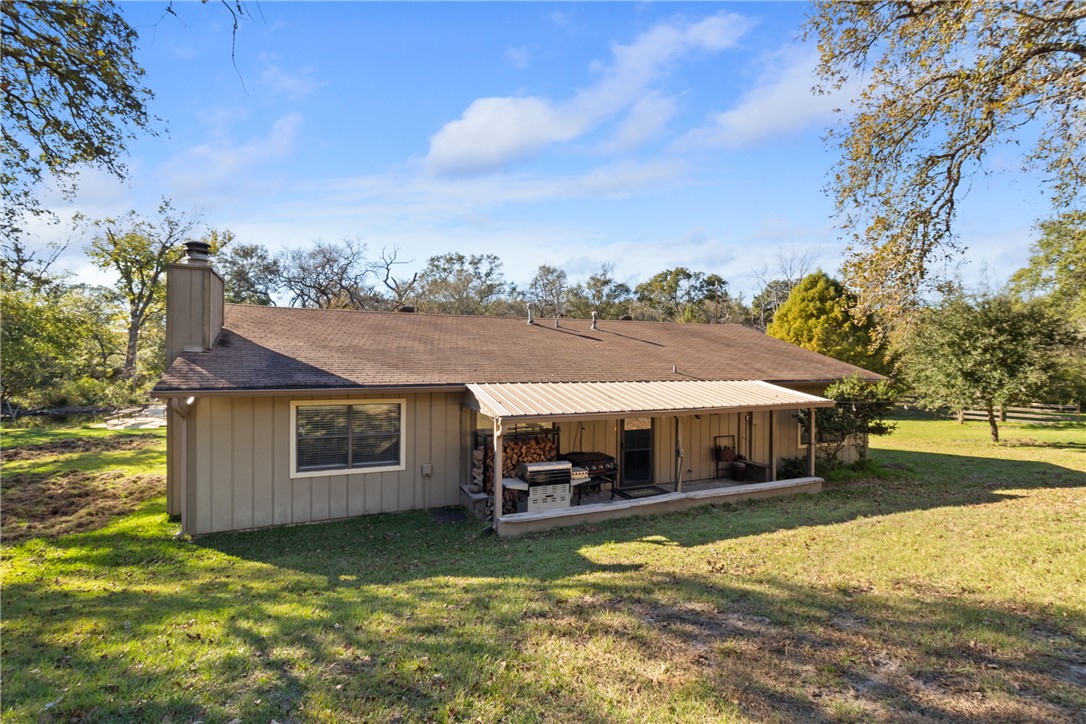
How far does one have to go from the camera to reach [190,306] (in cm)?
869

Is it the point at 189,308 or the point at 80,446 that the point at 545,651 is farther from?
the point at 80,446

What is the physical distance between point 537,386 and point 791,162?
844 cm

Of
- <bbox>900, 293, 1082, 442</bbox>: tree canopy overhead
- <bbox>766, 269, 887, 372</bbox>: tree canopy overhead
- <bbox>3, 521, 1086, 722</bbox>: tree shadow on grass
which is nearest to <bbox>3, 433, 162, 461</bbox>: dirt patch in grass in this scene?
<bbox>3, 521, 1086, 722</bbox>: tree shadow on grass

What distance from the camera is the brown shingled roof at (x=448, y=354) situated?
823cm

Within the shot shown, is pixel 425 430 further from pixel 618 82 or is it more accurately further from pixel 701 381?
pixel 618 82

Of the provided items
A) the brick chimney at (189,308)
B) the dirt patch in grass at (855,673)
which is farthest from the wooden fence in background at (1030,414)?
the brick chimney at (189,308)

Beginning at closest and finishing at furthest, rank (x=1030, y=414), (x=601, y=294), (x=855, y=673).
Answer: (x=855, y=673), (x=1030, y=414), (x=601, y=294)

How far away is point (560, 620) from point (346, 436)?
555 centimetres

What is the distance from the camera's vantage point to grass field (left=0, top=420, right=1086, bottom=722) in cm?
334

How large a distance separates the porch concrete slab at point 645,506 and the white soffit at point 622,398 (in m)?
1.61

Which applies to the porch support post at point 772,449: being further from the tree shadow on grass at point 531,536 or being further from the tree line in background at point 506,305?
the tree line in background at point 506,305

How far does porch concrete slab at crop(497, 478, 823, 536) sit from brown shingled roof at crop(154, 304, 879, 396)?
8.55ft

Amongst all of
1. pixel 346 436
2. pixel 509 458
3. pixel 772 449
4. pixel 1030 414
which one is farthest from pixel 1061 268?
pixel 346 436

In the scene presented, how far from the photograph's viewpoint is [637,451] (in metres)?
10.8
